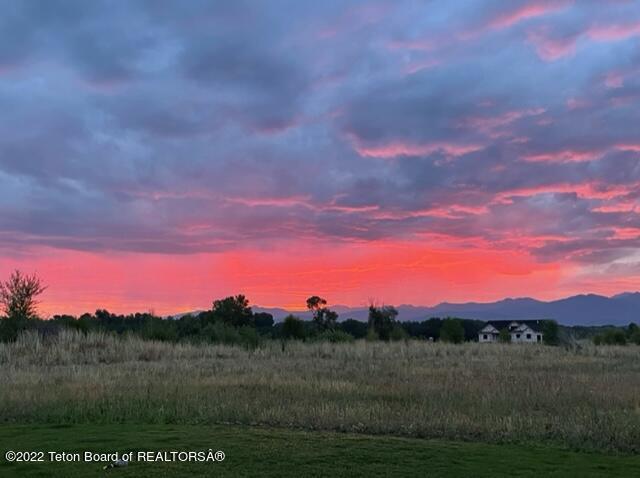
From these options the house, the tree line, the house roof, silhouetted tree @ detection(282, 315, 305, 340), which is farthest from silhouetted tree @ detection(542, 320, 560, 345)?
the house roof

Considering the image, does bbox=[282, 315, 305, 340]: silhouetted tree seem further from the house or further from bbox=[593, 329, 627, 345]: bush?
the house

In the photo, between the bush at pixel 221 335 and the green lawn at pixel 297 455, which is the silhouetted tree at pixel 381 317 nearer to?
the bush at pixel 221 335

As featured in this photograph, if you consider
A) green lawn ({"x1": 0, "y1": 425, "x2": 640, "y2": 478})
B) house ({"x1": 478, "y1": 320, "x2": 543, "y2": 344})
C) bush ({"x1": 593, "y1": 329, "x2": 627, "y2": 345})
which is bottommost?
green lawn ({"x1": 0, "y1": 425, "x2": 640, "y2": 478})

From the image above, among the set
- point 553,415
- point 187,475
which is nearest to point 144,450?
point 187,475

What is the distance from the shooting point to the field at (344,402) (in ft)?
36.4

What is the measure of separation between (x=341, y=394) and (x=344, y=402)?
169cm

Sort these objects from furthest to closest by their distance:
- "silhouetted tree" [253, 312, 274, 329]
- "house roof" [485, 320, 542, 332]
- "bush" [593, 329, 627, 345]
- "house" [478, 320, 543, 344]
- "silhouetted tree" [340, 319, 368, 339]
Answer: "house roof" [485, 320, 542, 332] < "house" [478, 320, 543, 344] < "silhouetted tree" [253, 312, 274, 329] < "silhouetted tree" [340, 319, 368, 339] < "bush" [593, 329, 627, 345]

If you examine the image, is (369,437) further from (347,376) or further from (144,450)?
(347,376)

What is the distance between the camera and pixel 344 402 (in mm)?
16062

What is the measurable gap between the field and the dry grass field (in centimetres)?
4

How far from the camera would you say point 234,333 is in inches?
1711

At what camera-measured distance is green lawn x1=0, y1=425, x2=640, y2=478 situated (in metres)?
8.40

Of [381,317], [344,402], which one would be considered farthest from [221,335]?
[344,402]

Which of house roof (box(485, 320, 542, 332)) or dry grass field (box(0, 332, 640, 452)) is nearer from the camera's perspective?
dry grass field (box(0, 332, 640, 452))
